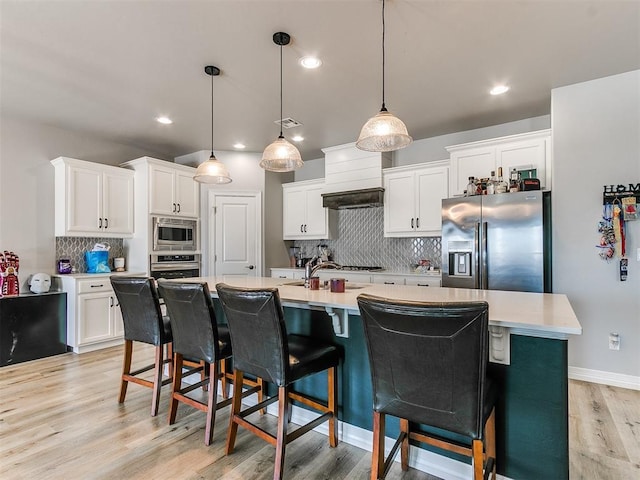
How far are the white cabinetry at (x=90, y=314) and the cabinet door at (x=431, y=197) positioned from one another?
3.98 meters

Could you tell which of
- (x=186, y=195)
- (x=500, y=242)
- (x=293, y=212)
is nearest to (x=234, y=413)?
(x=500, y=242)

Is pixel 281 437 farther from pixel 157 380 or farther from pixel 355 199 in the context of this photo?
pixel 355 199

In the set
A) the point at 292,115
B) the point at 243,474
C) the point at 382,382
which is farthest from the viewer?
the point at 292,115

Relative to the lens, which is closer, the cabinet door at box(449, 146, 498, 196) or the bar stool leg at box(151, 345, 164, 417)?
the bar stool leg at box(151, 345, 164, 417)

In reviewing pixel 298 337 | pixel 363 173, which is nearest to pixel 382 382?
pixel 298 337

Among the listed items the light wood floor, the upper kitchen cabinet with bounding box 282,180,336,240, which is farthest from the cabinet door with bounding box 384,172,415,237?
the light wood floor

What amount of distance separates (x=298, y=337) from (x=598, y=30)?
2959mm

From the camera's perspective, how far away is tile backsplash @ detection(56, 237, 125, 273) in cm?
444

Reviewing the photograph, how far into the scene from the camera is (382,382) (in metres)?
1.49

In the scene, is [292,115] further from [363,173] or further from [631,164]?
[631,164]

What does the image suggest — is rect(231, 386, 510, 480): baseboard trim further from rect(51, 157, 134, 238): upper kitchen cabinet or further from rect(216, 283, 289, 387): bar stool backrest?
rect(51, 157, 134, 238): upper kitchen cabinet

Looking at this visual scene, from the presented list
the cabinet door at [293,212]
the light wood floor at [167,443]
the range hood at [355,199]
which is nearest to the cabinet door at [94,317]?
the light wood floor at [167,443]

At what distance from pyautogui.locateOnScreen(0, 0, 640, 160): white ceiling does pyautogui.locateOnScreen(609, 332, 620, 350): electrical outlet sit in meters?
2.29

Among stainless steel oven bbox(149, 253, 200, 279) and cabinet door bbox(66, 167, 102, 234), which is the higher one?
cabinet door bbox(66, 167, 102, 234)
